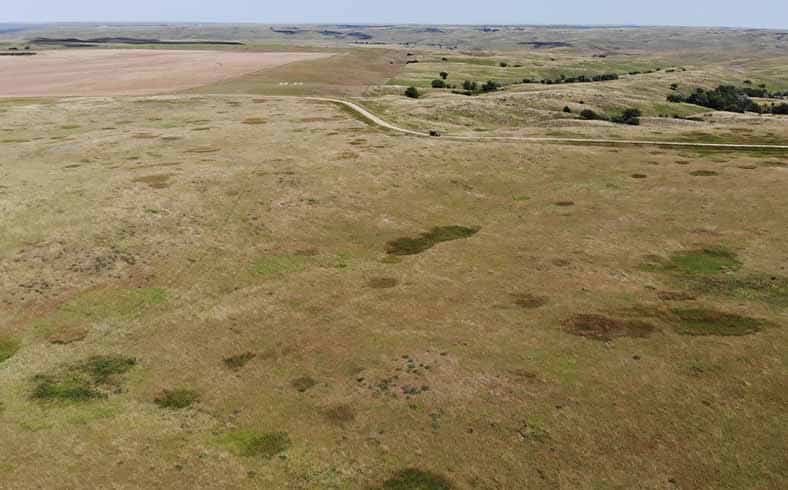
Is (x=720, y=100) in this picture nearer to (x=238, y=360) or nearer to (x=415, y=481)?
(x=238, y=360)

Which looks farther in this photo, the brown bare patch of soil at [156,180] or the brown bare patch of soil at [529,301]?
the brown bare patch of soil at [156,180]

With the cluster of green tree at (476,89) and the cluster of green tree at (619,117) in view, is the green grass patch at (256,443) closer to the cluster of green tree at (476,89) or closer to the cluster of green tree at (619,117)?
the cluster of green tree at (619,117)

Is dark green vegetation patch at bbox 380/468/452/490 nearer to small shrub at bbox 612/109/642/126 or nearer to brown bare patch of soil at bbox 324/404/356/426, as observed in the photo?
brown bare patch of soil at bbox 324/404/356/426

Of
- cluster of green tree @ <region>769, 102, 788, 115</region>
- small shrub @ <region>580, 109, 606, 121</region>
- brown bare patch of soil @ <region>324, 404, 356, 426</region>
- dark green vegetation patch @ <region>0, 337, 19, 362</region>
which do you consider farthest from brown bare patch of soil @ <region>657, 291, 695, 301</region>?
cluster of green tree @ <region>769, 102, 788, 115</region>

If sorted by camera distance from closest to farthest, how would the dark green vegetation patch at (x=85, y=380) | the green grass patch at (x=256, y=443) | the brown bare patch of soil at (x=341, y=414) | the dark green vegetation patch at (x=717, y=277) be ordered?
1. the green grass patch at (x=256, y=443)
2. the brown bare patch of soil at (x=341, y=414)
3. the dark green vegetation patch at (x=85, y=380)
4. the dark green vegetation patch at (x=717, y=277)

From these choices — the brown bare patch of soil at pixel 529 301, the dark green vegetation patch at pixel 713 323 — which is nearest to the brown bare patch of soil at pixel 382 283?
the brown bare patch of soil at pixel 529 301

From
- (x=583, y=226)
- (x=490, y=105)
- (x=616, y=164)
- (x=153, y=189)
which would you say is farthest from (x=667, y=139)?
(x=153, y=189)
